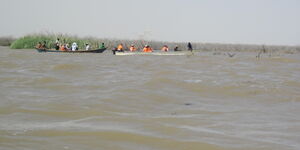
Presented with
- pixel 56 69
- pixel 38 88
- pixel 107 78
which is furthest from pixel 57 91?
pixel 56 69

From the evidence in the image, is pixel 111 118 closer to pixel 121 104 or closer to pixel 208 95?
pixel 121 104

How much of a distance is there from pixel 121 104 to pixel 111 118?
1305mm

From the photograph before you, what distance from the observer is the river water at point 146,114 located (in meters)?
4.07

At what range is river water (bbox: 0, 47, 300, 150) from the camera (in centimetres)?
407

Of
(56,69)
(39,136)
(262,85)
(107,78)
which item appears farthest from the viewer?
(56,69)

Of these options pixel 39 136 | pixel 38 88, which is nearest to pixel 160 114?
pixel 39 136

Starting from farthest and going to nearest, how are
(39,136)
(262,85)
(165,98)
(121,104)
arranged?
(262,85) < (165,98) < (121,104) < (39,136)

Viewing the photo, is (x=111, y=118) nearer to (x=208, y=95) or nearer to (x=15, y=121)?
(x=15, y=121)

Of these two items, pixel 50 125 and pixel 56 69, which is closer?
pixel 50 125

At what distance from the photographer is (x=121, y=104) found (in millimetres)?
6648

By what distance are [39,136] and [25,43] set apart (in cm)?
3222

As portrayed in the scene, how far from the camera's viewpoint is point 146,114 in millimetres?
5805

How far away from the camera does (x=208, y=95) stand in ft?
26.5

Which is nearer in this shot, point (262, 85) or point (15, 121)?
point (15, 121)
